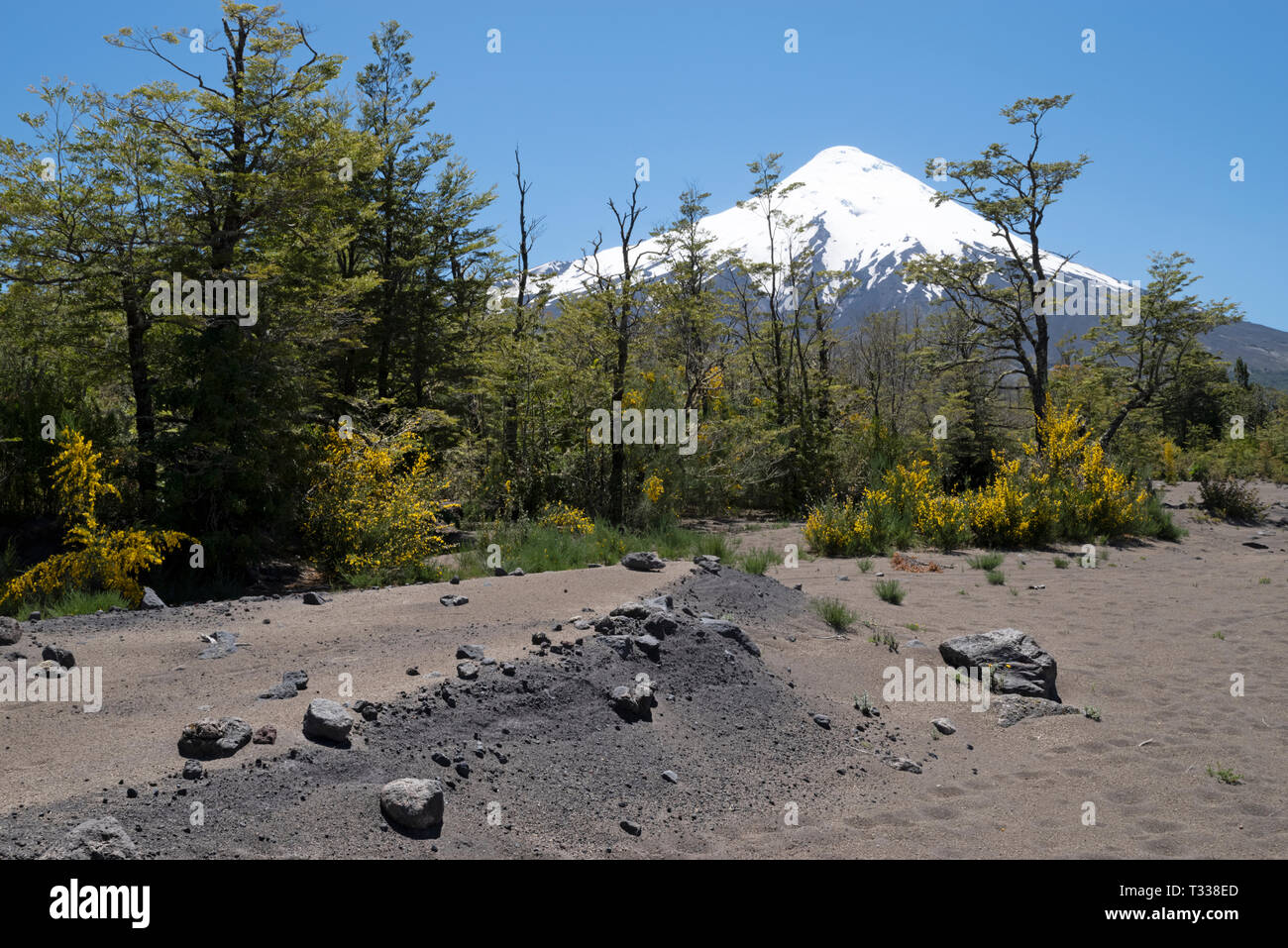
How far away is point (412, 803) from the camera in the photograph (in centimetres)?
333

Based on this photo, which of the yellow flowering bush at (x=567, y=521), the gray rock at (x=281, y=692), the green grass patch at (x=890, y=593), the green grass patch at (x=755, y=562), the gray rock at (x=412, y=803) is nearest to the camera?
the gray rock at (x=412, y=803)

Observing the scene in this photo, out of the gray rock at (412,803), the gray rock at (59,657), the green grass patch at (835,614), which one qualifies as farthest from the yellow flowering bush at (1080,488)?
the gray rock at (59,657)

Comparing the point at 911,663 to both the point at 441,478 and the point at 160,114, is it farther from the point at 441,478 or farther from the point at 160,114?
the point at 160,114

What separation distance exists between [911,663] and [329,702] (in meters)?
4.53

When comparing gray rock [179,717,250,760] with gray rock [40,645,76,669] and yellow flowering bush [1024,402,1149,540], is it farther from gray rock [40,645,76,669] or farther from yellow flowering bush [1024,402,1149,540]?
yellow flowering bush [1024,402,1149,540]

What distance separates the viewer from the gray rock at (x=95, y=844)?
2777mm

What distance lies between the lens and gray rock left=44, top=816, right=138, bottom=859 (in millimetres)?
2777

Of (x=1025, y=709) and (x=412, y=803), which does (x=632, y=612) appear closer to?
(x=412, y=803)

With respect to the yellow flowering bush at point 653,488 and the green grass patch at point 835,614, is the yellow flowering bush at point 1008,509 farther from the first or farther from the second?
the green grass patch at point 835,614

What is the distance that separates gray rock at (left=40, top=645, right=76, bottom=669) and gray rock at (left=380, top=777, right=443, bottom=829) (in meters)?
2.59

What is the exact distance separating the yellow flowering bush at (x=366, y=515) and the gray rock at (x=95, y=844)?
218 inches

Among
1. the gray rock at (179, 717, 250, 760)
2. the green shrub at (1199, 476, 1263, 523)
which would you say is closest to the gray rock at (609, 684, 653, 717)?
the gray rock at (179, 717, 250, 760)

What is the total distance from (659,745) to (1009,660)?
10.7 ft

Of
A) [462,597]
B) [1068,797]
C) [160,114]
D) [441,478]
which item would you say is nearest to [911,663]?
[1068,797]
